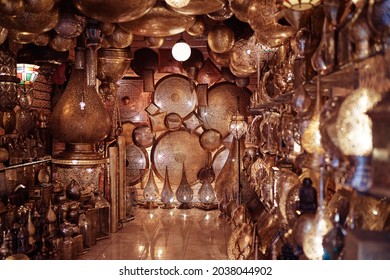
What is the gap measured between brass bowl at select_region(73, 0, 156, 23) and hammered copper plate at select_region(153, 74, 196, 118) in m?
4.30

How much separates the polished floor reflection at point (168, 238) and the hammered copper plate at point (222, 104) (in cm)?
118

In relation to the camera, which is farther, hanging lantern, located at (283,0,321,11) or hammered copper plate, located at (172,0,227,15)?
hammered copper plate, located at (172,0,227,15)

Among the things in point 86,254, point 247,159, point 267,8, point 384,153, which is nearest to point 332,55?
point 384,153

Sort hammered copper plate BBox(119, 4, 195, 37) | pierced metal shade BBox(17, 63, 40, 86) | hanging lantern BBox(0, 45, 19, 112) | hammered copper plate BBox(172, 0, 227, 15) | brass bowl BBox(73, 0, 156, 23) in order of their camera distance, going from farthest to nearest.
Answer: pierced metal shade BBox(17, 63, 40, 86), hanging lantern BBox(0, 45, 19, 112), hammered copper plate BBox(119, 4, 195, 37), hammered copper plate BBox(172, 0, 227, 15), brass bowl BBox(73, 0, 156, 23)

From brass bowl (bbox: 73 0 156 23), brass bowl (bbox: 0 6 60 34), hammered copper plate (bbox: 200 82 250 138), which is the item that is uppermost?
brass bowl (bbox: 0 6 60 34)

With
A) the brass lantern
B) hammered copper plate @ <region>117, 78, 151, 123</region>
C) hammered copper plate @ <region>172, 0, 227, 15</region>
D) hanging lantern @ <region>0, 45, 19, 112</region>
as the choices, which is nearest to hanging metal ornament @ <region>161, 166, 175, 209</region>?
hammered copper plate @ <region>117, 78, 151, 123</region>

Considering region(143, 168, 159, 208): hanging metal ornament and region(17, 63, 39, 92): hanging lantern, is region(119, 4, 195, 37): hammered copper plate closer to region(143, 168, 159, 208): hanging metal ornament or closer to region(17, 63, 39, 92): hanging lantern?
region(17, 63, 39, 92): hanging lantern

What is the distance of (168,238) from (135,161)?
1962 millimetres

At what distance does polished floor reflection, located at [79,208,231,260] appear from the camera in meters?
4.04

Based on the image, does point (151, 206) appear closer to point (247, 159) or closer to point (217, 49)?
point (247, 159)

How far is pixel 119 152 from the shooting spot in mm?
5227

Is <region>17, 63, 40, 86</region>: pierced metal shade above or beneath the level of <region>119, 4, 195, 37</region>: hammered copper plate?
beneath

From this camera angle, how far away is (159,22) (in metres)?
2.85

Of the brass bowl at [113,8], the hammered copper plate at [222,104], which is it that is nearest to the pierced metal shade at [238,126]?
the hammered copper plate at [222,104]
